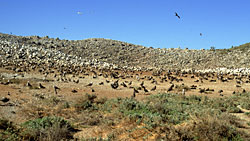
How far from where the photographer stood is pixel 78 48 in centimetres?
6216

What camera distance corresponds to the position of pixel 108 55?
195ft

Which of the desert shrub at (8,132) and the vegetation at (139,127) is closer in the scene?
the desert shrub at (8,132)

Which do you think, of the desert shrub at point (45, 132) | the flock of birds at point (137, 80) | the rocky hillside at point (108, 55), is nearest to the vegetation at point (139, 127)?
the desert shrub at point (45, 132)

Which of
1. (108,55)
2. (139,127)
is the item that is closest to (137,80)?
(139,127)

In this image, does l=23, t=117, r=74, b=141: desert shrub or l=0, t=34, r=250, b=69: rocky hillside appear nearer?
l=23, t=117, r=74, b=141: desert shrub

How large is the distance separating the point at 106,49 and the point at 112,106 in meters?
51.4

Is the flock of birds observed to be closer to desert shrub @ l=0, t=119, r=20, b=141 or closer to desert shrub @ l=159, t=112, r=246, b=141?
desert shrub @ l=0, t=119, r=20, b=141

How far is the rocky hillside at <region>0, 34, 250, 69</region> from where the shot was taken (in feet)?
149

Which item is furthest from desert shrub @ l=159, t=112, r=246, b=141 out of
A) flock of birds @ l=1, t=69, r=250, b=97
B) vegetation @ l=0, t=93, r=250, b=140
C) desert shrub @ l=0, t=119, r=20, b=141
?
flock of birds @ l=1, t=69, r=250, b=97

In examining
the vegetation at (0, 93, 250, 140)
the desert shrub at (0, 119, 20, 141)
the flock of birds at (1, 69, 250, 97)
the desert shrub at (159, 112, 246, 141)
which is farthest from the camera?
the flock of birds at (1, 69, 250, 97)

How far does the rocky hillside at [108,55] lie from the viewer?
A: 149ft

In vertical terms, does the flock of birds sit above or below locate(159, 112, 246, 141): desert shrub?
above

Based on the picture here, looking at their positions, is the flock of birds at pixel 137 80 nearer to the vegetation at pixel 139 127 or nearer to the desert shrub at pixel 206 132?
the vegetation at pixel 139 127

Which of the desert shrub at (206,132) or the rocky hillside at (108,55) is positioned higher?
the rocky hillside at (108,55)
